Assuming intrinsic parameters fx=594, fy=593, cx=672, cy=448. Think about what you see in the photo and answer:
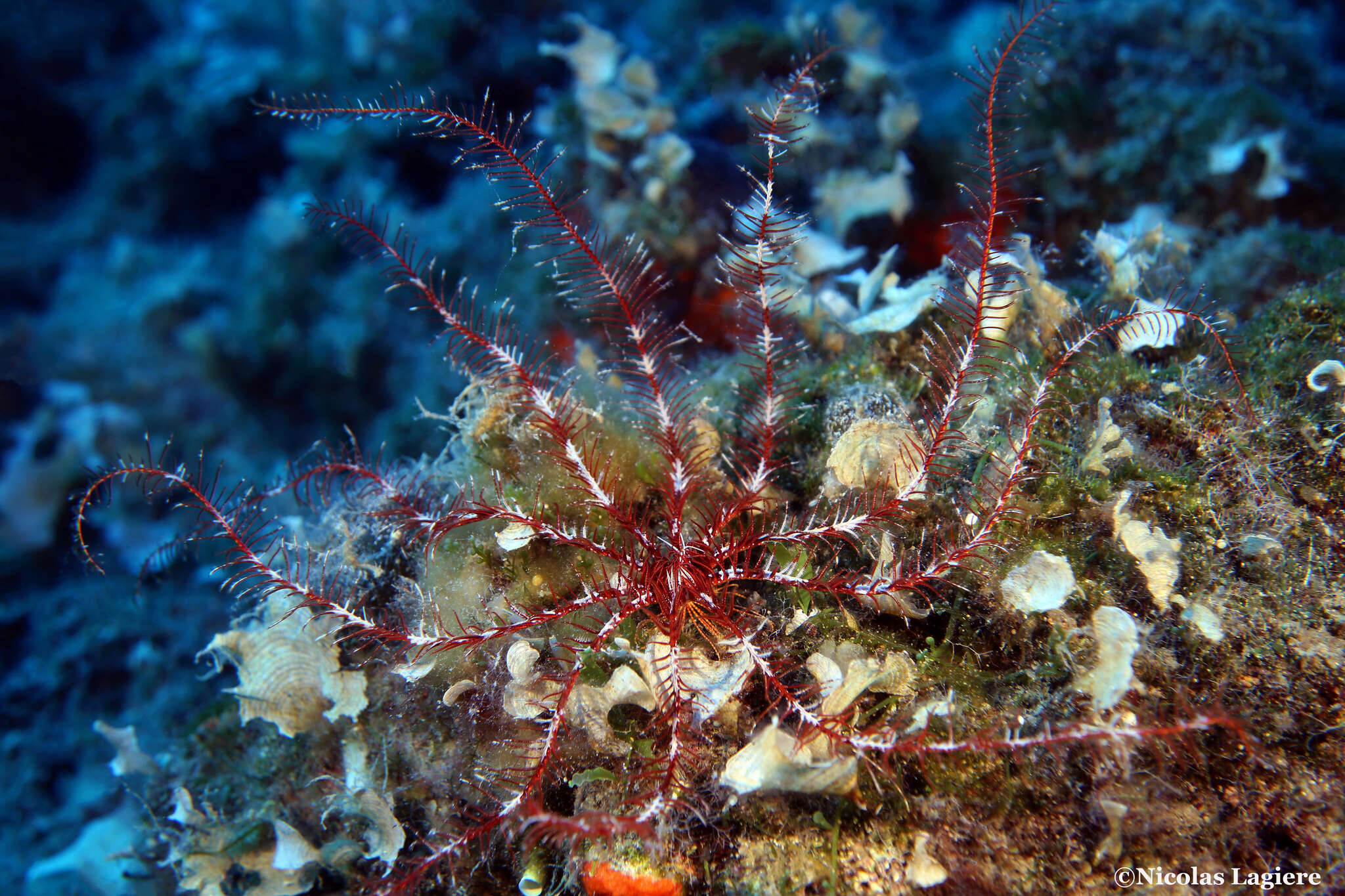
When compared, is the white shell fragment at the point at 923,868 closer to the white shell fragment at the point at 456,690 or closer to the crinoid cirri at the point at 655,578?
the crinoid cirri at the point at 655,578

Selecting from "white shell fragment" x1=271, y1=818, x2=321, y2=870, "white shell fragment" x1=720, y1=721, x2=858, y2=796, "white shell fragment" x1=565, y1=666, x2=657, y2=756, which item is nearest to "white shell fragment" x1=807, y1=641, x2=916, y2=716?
"white shell fragment" x1=720, y1=721, x2=858, y2=796

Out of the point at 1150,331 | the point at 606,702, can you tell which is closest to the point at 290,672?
the point at 606,702

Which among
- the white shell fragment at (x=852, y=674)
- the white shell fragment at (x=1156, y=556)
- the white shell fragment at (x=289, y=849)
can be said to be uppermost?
the white shell fragment at (x=1156, y=556)

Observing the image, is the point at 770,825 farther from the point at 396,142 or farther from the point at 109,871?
the point at 396,142

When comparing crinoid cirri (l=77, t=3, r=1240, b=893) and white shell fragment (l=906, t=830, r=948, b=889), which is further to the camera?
crinoid cirri (l=77, t=3, r=1240, b=893)

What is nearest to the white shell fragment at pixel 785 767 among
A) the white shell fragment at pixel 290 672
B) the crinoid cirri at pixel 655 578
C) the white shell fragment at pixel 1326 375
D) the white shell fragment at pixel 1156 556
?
the crinoid cirri at pixel 655 578

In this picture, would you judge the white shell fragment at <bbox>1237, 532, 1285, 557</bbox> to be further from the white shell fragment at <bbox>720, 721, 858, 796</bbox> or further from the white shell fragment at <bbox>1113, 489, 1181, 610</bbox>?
the white shell fragment at <bbox>720, 721, 858, 796</bbox>
